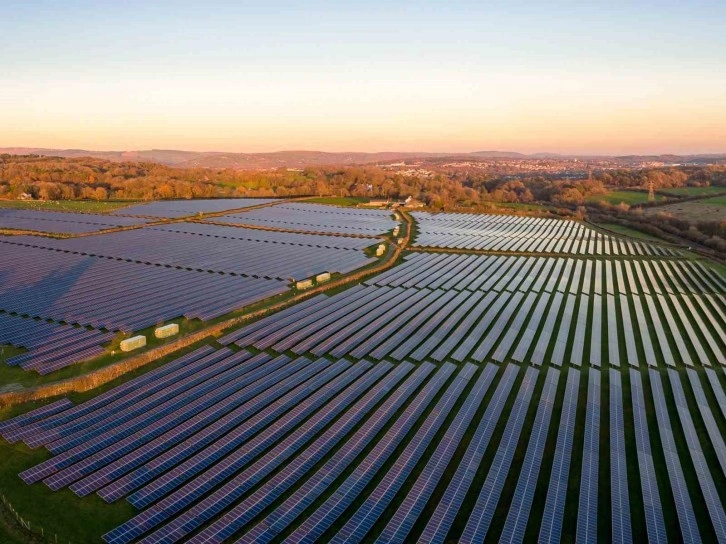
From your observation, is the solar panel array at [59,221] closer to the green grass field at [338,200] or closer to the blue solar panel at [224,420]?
the green grass field at [338,200]

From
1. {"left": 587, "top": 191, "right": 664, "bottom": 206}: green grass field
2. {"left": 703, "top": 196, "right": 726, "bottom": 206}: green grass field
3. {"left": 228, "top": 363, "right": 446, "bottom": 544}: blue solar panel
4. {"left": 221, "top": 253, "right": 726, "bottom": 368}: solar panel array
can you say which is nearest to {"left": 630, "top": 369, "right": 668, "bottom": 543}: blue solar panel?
{"left": 221, "top": 253, "right": 726, "bottom": 368}: solar panel array

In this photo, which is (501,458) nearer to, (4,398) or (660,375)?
(660,375)

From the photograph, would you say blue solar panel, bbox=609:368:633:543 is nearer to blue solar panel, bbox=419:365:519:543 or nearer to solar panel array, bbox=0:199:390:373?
blue solar panel, bbox=419:365:519:543

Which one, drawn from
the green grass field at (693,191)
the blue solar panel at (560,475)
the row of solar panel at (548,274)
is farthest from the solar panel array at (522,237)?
the blue solar panel at (560,475)

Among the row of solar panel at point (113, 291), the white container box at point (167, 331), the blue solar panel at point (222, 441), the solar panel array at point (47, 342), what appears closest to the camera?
the blue solar panel at point (222, 441)

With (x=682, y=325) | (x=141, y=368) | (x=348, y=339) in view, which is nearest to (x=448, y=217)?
(x=682, y=325)
